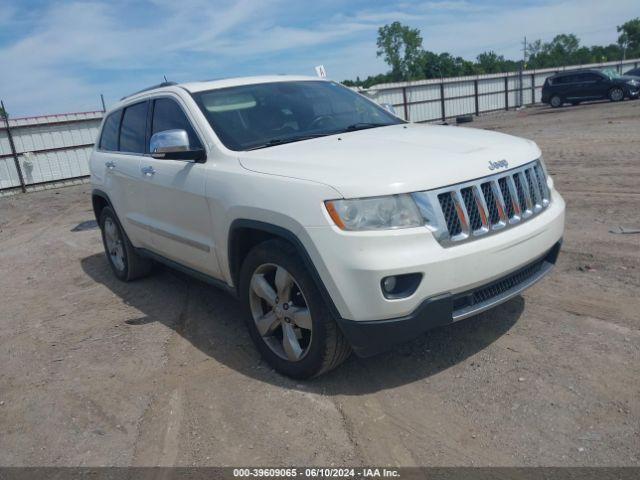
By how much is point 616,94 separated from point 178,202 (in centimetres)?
2759

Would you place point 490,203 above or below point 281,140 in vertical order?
below

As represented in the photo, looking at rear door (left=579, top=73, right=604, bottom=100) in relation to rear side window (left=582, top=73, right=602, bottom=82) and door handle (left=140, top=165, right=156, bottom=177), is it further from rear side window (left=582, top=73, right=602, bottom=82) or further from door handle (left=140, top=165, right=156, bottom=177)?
door handle (left=140, top=165, right=156, bottom=177)

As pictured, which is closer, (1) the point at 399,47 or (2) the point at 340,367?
(2) the point at 340,367

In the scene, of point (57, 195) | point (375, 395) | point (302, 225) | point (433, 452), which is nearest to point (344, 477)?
point (433, 452)

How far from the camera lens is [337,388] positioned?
3416 mm

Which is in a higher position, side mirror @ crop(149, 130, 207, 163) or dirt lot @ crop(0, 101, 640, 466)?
side mirror @ crop(149, 130, 207, 163)

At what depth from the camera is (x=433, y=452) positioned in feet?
9.00

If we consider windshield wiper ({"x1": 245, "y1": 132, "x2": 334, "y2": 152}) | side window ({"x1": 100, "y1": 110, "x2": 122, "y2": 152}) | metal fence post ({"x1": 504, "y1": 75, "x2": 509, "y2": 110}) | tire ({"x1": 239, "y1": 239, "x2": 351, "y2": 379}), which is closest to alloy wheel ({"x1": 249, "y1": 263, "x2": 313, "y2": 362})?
tire ({"x1": 239, "y1": 239, "x2": 351, "y2": 379})

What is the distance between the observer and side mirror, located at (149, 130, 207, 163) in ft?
12.5

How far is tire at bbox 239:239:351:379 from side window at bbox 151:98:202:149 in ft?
3.65

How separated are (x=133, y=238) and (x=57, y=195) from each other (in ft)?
39.3

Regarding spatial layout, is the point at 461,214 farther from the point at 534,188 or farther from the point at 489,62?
the point at 489,62


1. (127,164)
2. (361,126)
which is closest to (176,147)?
(361,126)

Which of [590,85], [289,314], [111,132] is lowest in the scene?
[590,85]
